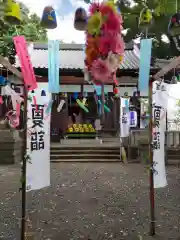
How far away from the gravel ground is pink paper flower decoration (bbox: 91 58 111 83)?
2.70 meters

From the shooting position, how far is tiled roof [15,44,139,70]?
16.0m

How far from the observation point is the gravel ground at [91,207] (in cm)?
549

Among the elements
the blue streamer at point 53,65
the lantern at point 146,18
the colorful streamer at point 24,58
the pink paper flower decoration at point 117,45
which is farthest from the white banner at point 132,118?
the pink paper flower decoration at point 117,45

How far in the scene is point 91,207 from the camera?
275 inches

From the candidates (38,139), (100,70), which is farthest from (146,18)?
(38,139)

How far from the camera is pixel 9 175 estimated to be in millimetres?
10664

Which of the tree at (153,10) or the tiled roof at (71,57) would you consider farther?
the tiled roof at (71,57)

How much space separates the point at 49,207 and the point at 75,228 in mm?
1402

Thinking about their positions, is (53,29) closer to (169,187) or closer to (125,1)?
(125,1)

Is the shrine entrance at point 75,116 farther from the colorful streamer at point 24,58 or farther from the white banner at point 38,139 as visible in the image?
the colorful streamer at point 24,58

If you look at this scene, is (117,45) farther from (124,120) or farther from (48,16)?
(124,120)

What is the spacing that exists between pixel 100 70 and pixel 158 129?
105 inches

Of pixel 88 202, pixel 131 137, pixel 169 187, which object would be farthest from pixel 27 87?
pixel 131 137

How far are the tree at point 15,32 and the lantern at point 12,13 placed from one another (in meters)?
0.24
